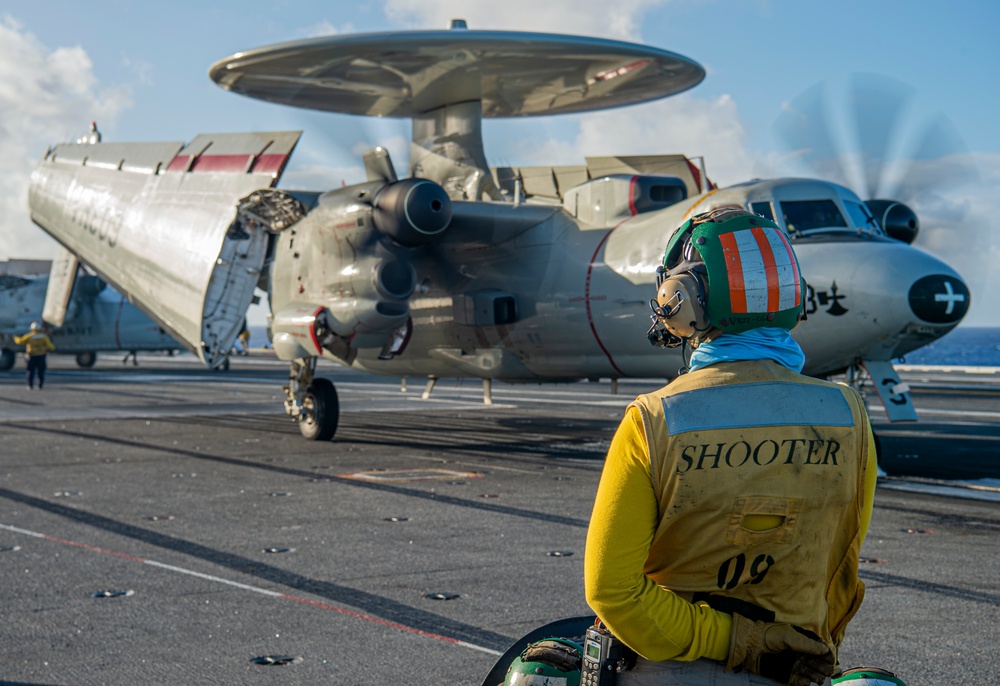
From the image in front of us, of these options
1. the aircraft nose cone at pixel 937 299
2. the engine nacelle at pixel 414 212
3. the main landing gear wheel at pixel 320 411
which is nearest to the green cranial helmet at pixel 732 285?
the aircraft nose cone at pixel 937 299

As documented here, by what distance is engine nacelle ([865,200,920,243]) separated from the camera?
45.1 feet

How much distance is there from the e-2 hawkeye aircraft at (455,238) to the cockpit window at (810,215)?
23 millimetres

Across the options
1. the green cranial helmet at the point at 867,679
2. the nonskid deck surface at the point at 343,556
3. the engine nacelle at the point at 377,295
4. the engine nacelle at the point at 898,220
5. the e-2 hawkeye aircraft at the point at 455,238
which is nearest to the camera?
the green cranial helmet at the point at 867,679

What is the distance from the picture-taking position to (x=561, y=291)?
14.1m

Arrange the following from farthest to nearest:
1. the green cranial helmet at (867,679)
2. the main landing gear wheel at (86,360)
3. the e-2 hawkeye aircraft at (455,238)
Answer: the main landing gear wheel at (86,360) < the e-2 hawkeye aircraft at (455,238) < the green cranial helmet at (867,679)

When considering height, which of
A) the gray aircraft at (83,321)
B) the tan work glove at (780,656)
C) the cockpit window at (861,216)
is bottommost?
the gray aircraft at (83,321)

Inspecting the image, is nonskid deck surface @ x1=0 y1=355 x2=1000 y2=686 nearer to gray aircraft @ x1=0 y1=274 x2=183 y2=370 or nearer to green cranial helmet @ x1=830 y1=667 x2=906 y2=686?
green cranial helmet @ x1=830 y1=667 x2=906 y2=686

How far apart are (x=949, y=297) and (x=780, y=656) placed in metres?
9.36

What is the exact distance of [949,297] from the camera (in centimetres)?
1060

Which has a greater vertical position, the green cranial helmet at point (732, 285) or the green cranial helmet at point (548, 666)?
the green cranial helmet at point (732, 285)

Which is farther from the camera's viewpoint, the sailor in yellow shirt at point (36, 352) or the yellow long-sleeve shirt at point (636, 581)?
the sailor in yellow shirt at point (36, 352)

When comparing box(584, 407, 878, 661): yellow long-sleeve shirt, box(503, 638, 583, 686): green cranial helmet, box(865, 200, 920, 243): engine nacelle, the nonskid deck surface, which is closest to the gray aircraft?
the nonskid deck surface

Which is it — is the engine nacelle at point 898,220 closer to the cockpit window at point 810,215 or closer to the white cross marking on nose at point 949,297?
the cockpit window at point 810,215

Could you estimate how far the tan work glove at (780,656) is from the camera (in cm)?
226
